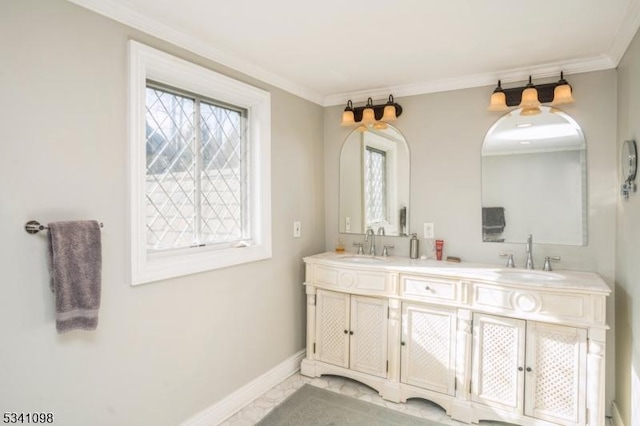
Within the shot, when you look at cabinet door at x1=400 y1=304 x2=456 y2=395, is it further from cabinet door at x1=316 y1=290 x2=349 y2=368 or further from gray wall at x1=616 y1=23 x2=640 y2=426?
gray wall at x1=616 y1=23 x2=640 y2=426

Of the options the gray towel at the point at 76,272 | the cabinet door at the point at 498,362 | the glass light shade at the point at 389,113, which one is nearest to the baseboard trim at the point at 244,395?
the gray towel at the point at 76,272

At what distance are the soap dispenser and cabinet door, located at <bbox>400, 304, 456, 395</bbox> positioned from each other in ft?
1.72

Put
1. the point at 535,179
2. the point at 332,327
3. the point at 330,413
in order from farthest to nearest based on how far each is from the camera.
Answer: the point at 332,327
the point at 535,179
the point at 330,413

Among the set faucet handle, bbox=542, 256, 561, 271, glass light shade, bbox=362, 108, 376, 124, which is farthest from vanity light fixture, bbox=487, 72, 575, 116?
faucet handle, bbox=542, 256, 561, 271

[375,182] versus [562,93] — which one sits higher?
[562,93]

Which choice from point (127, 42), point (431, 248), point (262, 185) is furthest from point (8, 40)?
point (431, 248)

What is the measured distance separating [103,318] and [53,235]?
48cm

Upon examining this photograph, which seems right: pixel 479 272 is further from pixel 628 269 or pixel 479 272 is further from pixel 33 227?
pixel 33 227

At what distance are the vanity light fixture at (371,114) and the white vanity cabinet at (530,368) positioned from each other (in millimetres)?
1654

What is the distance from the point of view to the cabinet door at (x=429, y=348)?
2434mm

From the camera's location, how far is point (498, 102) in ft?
8.26

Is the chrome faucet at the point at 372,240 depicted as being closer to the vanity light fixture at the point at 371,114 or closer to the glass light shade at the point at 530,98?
the vanity light fixture at the point at 371,114

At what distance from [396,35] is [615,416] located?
2.66m

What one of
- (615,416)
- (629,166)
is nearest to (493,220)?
(629,166)
